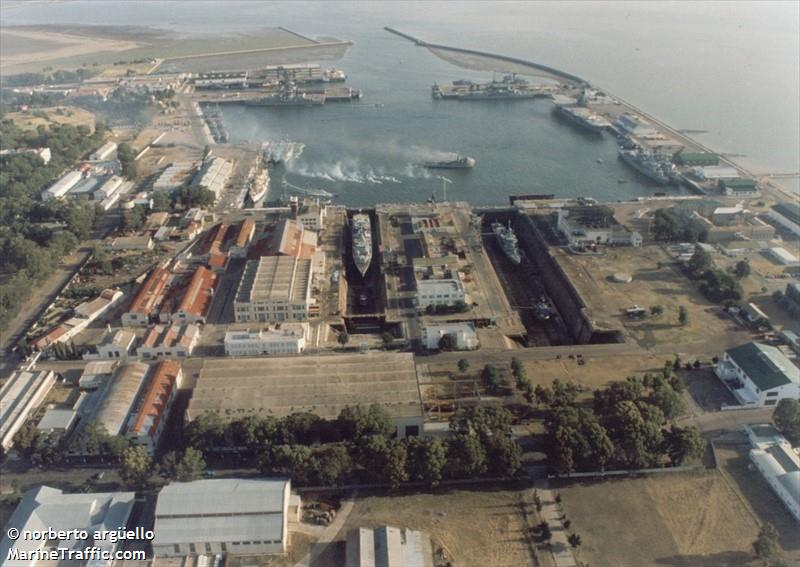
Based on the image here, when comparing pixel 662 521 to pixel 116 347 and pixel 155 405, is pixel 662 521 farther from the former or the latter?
pixel 116 347

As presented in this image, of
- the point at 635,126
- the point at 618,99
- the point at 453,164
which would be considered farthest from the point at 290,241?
the point at 618,99

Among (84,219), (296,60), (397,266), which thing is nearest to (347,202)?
(397,266)

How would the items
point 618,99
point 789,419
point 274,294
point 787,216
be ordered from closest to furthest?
point 789,419 → point 274,294 → point 787,216 → point 618,99

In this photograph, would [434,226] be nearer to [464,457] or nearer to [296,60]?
[464,457]

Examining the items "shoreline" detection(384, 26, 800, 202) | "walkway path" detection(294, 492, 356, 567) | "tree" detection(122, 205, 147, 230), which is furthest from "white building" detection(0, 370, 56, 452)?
"shoreline" detection(384, 26, 800, 202)

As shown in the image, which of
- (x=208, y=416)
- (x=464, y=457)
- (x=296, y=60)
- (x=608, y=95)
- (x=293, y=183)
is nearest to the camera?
(x=464, y=457)

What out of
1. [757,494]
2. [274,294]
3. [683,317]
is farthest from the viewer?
[274,294]

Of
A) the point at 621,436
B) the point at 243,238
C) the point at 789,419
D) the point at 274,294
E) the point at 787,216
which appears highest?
the point at 787,216
